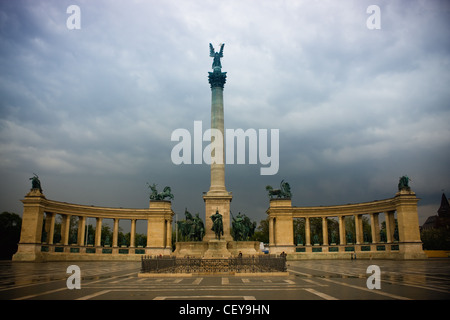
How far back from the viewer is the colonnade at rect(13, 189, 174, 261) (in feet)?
201

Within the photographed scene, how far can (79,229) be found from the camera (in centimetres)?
7450

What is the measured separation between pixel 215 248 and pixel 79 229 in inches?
1768

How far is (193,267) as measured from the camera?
92.2 ft

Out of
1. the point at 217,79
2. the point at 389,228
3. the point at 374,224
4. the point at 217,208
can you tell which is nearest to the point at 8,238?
the point at 217,208

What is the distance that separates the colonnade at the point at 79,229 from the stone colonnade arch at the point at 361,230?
26004 millimetres

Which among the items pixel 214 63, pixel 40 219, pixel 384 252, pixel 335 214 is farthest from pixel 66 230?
pixel 384 252

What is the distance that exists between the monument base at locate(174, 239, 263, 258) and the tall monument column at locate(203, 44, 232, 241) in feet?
6.04

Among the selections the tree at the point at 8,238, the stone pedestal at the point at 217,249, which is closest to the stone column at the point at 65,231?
the tree at the point at 8,238

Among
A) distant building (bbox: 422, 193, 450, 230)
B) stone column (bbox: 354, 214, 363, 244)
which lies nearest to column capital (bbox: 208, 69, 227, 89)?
stone column (bbox: 354, 214, 363, 244)

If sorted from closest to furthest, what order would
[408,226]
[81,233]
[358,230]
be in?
[408,226]
[358,230]
[81,233]

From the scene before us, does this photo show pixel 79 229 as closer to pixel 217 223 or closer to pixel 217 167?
pixel 217 167
